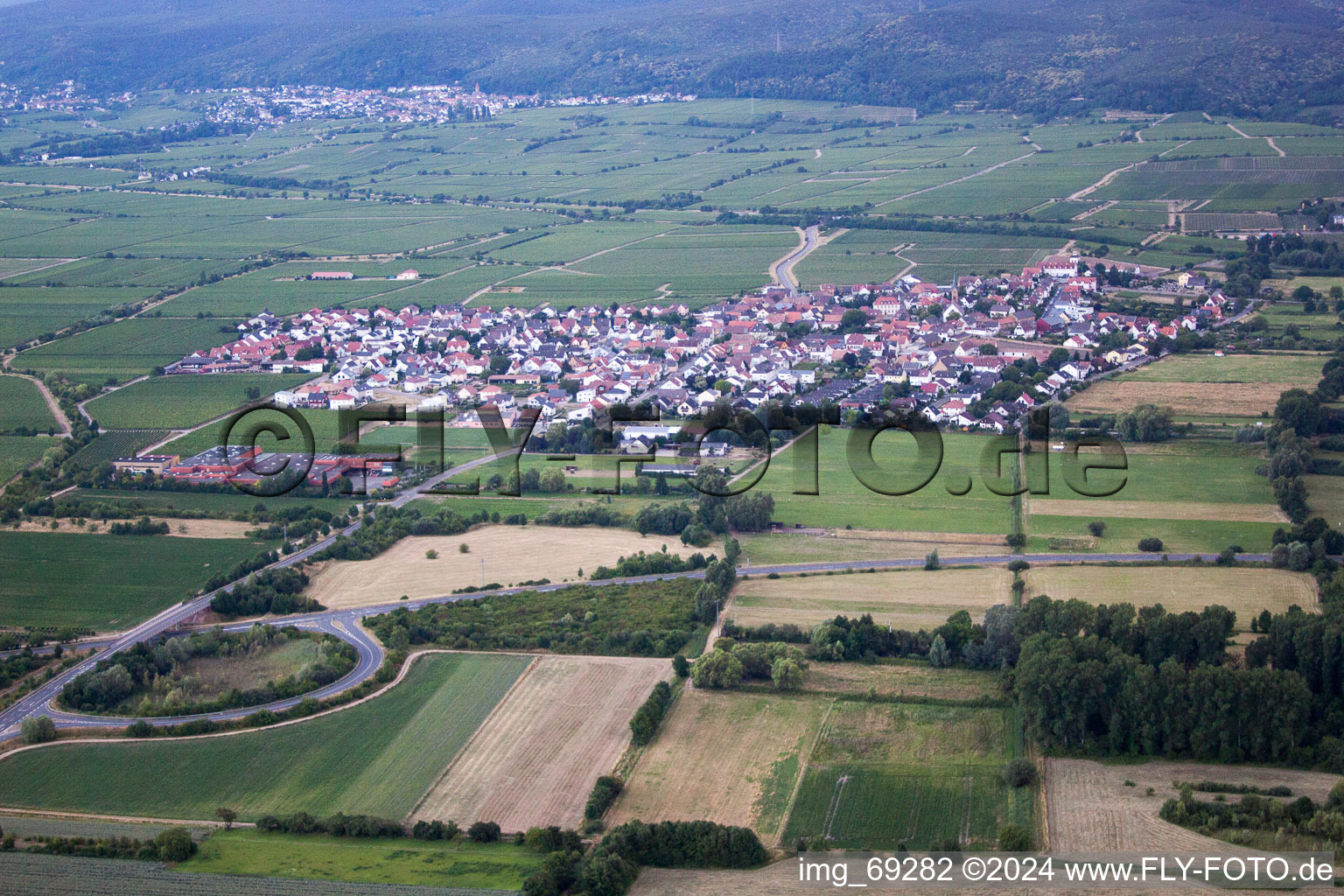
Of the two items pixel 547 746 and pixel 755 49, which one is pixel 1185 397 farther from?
pixel 755 49

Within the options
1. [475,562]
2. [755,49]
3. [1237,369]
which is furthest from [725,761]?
[755,49]

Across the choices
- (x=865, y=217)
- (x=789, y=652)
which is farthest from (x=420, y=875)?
(x=865, y=217)

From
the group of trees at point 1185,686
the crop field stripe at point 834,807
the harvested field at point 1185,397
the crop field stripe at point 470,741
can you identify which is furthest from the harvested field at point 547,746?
the harvested field at point 1185,397

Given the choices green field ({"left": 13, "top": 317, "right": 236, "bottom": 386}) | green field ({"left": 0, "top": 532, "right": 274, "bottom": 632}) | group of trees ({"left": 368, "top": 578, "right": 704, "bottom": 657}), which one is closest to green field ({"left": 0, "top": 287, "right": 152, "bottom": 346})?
green field ({"left": 13, "top": 317, "right": 236, "bottom": 386})

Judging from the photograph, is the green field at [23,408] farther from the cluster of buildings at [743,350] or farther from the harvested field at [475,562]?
the harvested field at [475,562]

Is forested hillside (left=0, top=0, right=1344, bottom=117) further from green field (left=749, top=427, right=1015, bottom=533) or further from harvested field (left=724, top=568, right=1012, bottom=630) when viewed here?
harvested field (left=724, top=568, right=1012, bottom=630)

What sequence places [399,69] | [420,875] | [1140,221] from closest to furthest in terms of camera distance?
[420,875]
[1140,221]
[399,69]

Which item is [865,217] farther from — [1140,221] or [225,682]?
[225,682]

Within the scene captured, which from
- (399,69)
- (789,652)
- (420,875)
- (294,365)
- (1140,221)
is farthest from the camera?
(399,69)
